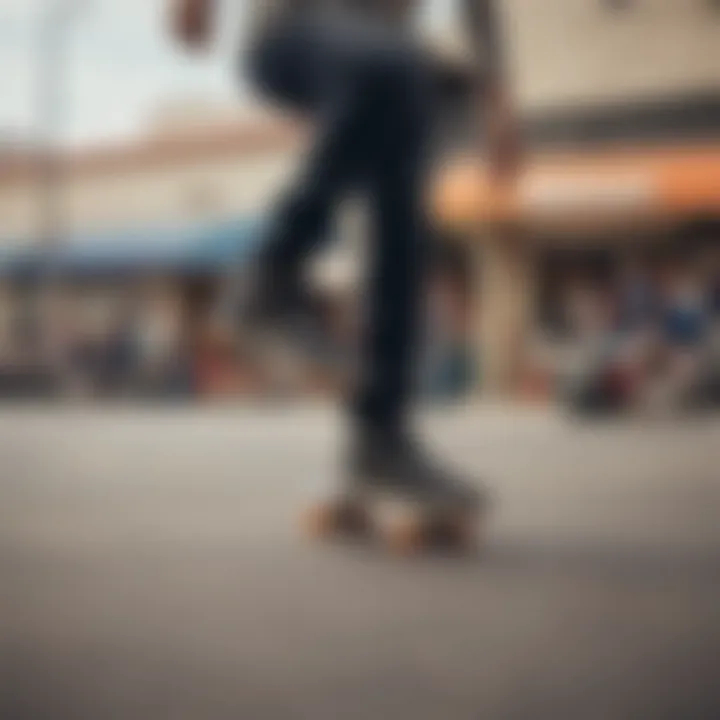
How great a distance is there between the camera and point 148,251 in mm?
761

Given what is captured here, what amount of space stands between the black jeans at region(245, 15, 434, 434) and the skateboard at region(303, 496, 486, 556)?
72 mm

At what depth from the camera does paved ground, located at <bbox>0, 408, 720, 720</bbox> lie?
710 mm

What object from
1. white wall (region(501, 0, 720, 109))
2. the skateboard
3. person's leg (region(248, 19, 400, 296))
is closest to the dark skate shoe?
the skateboard

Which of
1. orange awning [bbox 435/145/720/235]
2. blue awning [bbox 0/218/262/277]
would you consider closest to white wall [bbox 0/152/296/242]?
blue awning [bbox 0/218/262/277]

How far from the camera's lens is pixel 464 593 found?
2.43ft

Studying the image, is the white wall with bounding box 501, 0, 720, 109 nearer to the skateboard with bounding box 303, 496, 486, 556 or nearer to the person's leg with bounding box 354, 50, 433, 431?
the person's leg with bounding box 354, 50, 433, 431

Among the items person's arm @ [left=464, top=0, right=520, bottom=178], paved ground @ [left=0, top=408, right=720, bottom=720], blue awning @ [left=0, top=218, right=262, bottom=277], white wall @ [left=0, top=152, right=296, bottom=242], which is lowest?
paved ground @ [left=0, top=408, right=720, bottom=720]

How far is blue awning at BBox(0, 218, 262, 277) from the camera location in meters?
0.73

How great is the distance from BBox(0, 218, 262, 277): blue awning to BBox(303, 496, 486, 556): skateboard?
19cm

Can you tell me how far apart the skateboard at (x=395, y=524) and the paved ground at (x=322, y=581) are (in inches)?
0.6

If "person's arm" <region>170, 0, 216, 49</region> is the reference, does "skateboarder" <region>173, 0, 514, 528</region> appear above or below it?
below

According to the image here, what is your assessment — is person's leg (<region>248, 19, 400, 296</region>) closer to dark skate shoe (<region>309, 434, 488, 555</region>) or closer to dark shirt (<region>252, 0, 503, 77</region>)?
dark shirt (<region>252, 0, 503, 77</region>)

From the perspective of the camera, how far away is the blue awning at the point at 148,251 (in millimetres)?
731

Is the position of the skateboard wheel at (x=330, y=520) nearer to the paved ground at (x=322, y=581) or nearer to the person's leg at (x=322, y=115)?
the paved ground at (x=322, y=581)
